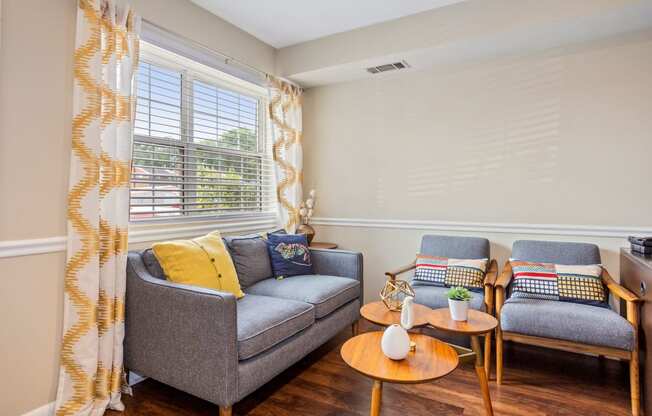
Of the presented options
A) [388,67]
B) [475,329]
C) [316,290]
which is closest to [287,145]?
[388,67]

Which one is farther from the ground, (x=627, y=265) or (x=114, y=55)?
(x=114, y=55)

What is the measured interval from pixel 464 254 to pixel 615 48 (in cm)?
184

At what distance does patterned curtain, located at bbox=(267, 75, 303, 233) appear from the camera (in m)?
3.57

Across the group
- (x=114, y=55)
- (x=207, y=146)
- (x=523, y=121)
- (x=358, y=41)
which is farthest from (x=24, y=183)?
(x=523, y=121)

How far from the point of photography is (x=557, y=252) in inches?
106

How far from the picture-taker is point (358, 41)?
3184mm

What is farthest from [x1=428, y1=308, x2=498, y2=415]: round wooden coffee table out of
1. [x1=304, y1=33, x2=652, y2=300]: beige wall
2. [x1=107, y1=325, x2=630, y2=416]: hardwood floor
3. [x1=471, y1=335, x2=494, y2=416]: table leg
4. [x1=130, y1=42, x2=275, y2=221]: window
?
[x1=130, y1=42, x2=275, y2=221]: window

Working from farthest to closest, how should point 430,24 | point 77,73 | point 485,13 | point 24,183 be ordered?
point 430,24 < point 485,13 < point 77,73 < point 24,183

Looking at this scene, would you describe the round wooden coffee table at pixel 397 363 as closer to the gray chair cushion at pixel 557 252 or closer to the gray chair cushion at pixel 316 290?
the gray chair cushion at pixel 316 290

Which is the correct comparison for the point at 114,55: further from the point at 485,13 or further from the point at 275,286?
the point at 485,13

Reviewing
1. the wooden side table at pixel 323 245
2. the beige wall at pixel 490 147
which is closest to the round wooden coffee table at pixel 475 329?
the beige wall at pixel 490 147

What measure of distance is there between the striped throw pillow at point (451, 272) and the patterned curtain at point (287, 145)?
4.51 feet

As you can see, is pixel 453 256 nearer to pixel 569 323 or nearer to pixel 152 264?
pixel 569 323

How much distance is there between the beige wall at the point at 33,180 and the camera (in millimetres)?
1762
